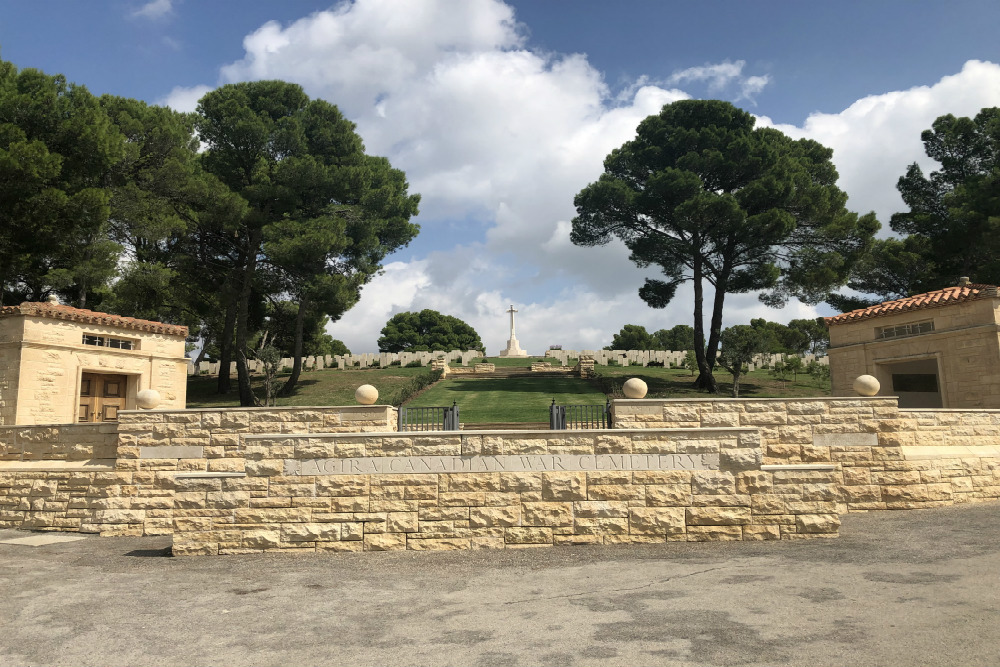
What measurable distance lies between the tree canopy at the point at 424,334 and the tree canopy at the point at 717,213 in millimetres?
51663

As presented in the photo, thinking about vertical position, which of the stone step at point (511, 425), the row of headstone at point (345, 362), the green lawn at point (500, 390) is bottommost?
the stone step at point (511, 425)

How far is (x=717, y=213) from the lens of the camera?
30.2m

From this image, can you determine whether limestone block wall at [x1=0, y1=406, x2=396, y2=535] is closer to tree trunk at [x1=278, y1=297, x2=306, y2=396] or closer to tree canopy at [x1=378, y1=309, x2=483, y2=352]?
tree trunk at [x1=278, y1=297, x2=306, y2=396]

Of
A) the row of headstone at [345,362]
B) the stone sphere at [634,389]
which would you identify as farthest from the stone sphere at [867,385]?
the row of headstone at [345,362]

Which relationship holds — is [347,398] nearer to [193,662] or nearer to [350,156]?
[350,156]

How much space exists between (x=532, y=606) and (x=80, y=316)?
17.0 metres

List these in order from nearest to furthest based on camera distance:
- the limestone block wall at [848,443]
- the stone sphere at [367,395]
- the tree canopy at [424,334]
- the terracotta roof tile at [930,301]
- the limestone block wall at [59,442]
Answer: the limestone block wall at [848,443] → the stone sphere at [367,395] → the limestone block wall at [59,442] → the terracotta roof tile at [930,301] → the tree canopy at [424,334]

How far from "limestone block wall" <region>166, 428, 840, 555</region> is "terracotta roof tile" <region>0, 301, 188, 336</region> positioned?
1122 centimetres

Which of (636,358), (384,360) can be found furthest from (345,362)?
(636,358)

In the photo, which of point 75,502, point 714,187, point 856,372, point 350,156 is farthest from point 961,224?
point 75,502

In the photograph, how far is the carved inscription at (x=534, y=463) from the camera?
8523 mm

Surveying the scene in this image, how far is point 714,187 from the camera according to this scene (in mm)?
33219

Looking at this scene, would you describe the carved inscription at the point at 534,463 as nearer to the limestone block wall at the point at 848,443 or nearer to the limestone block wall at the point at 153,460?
the limestone block wall at the point at 848,443

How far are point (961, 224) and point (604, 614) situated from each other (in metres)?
36.0
